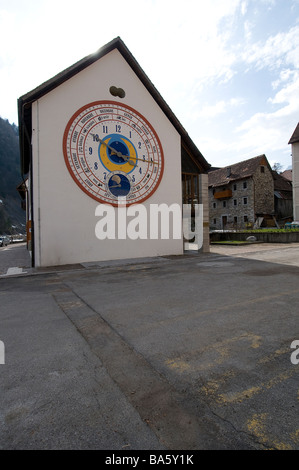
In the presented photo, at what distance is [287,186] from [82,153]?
4232 centimetres

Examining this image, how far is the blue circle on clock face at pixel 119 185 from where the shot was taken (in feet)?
36.6

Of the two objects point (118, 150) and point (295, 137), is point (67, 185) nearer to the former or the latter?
point (118, 150)

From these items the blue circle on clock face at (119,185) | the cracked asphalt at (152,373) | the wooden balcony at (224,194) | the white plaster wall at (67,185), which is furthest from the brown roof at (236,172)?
the cracked asphalt at (152,373)

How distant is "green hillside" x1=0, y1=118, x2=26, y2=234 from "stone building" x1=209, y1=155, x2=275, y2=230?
80.2 meters

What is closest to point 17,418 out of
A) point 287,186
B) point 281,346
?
point 281,346

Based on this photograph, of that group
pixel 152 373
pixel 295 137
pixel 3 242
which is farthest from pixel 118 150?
pixel 295 137

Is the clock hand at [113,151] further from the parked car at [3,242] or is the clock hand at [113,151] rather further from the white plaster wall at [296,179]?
the white plaster wall at [296,179]

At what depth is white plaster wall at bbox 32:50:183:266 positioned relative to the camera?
997 cm

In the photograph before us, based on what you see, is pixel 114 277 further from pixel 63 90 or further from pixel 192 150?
pixel 192 150

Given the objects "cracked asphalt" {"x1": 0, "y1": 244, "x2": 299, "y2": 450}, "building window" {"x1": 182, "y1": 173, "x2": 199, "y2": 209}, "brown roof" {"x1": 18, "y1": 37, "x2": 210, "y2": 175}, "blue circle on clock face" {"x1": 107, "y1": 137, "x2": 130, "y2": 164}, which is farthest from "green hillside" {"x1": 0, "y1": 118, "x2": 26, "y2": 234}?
"cracked asphalt" {"x1": 0, "y1": 244, "x2": 299, "y2": 450}

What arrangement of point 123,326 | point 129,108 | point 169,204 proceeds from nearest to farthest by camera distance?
point 123,326
point 129,108
point 169,204

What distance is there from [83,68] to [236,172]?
33.8 m

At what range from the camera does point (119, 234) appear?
450 inches

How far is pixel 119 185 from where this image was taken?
1130 cm
